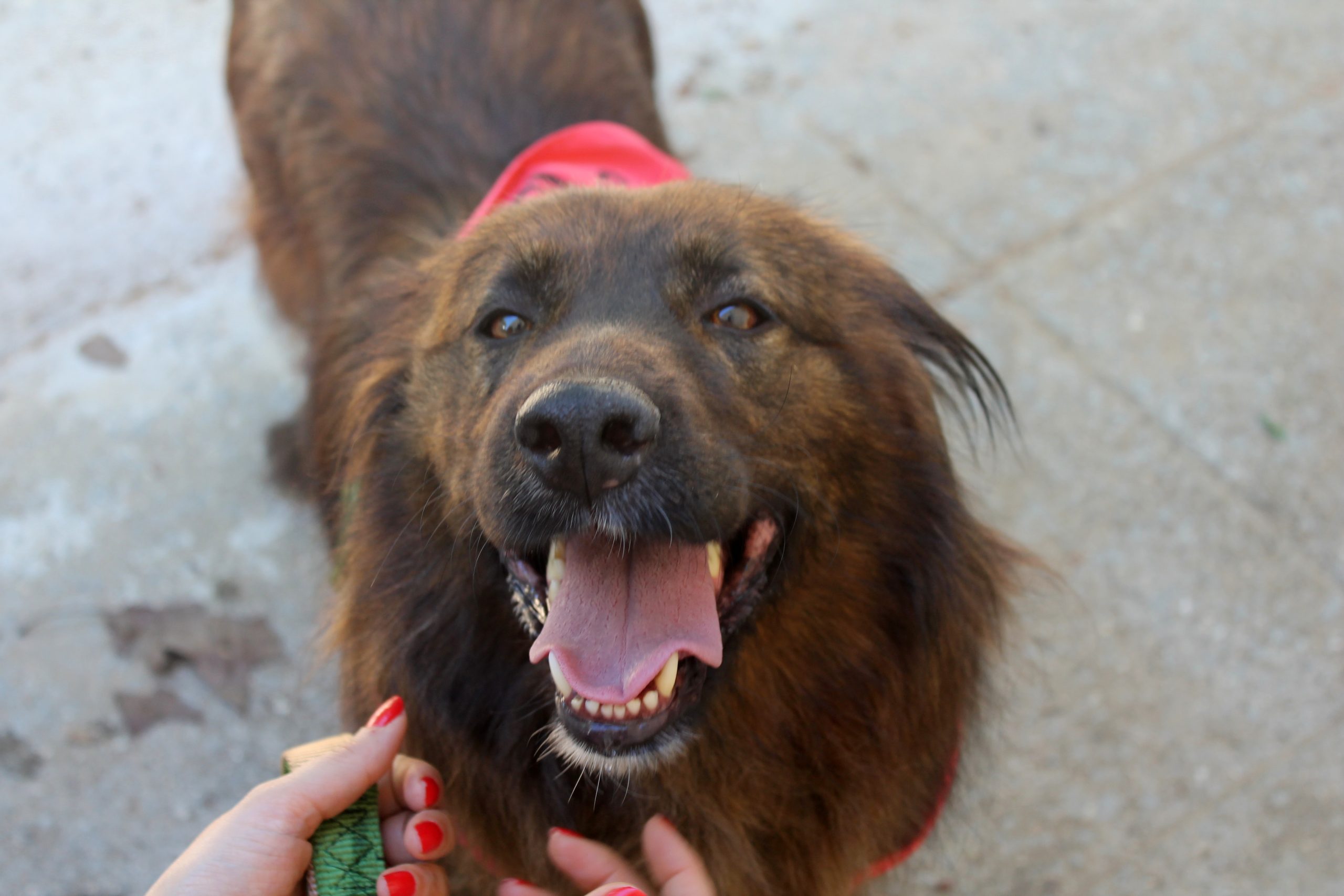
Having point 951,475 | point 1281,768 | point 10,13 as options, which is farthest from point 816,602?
point 10,13

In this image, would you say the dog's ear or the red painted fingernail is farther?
the dog's ear

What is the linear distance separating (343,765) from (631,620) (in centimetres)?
52

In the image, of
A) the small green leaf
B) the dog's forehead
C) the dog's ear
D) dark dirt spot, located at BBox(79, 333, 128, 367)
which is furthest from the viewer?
dark dirt spot, located at BBox(79, 333, 128, 367)

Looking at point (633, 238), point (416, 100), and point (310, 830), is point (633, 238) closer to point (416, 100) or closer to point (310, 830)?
point (310, 830)

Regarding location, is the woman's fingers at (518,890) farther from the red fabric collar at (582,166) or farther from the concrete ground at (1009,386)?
the red fabric collar at (582,166)

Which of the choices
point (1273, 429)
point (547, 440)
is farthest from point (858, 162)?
point (547, 440)

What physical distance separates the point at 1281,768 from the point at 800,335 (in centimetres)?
186

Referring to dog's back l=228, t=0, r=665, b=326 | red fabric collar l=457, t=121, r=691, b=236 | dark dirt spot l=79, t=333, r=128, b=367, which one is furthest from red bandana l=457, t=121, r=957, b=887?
dark dirt spot l=79, t=333, r=128, b=367

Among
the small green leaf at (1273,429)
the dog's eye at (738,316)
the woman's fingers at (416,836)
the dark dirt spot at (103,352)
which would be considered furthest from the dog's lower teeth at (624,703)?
the dark dirt spot at (103,352)

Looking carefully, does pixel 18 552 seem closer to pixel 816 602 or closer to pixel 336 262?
pixel 336 262

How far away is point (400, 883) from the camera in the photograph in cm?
189

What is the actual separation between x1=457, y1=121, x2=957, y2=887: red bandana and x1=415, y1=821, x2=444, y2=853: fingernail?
923mm

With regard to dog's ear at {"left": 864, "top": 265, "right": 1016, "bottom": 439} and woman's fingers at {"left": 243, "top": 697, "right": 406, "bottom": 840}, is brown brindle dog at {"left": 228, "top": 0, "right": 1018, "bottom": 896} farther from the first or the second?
woman's fingers at {"left": 243, "top": 697, "right": 406, "bottom": 840}

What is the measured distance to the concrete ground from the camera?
2992mm
